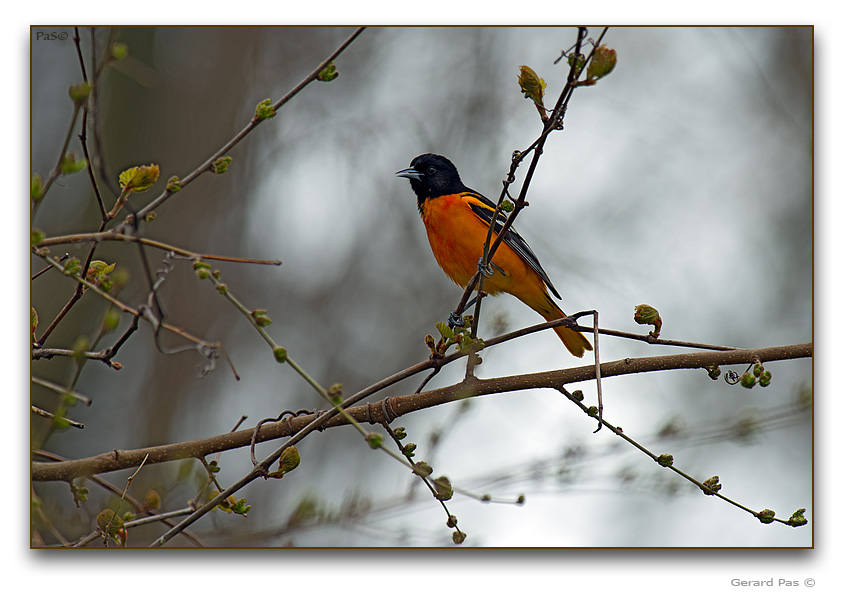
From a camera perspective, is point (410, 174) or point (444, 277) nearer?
point (410, 174)

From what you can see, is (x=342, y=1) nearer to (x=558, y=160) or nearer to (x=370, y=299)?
(x=558, y=160)

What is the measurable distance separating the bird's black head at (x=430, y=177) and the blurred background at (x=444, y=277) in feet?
0.64

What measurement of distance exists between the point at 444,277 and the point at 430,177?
78 centimetres

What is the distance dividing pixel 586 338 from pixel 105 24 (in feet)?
6.18

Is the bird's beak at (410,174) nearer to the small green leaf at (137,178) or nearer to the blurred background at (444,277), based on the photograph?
the blurred background at (444,277)

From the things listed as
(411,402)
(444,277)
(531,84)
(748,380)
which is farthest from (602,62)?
(444,277)

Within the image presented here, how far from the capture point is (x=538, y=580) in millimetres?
2381

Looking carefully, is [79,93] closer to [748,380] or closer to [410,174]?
[748,380]

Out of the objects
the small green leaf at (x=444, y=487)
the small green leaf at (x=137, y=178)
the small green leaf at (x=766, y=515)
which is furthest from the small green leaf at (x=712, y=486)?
the small green leaf at (x=137, y=178)

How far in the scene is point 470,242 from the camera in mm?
2738

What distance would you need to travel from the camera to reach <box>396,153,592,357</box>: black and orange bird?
107 inches

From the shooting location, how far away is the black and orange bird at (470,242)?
273 centimetres

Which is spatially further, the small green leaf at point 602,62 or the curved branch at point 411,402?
the curved branch at point 411,402
